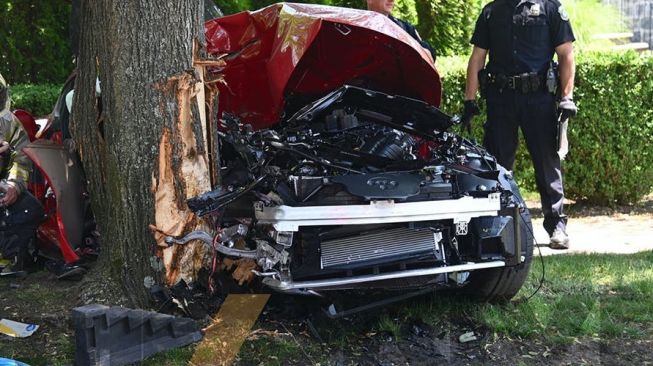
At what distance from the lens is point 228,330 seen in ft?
13.3

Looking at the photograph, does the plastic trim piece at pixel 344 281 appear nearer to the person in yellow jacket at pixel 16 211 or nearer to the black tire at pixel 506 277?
the black tire at pixel 506 277

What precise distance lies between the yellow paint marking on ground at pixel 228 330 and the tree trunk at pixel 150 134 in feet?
0.94

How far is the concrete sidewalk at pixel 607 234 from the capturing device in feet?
21.9

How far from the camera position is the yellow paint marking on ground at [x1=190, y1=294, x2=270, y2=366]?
12.5ft

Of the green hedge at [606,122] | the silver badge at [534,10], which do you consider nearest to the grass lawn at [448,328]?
the silver badge at [534,10]

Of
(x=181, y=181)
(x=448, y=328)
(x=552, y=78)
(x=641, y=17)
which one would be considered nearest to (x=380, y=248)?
(x=448, y=328)

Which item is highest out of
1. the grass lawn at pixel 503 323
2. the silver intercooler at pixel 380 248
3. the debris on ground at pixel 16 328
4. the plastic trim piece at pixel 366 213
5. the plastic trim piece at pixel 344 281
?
the plastic trim piece at pixel 366 213

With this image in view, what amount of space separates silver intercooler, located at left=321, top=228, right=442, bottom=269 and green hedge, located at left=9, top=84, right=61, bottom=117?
6173 mm

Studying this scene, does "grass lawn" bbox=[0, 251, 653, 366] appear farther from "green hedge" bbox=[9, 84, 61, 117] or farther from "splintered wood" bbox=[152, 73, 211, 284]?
"green hedge" bbox=[9, 84, 61, 117]

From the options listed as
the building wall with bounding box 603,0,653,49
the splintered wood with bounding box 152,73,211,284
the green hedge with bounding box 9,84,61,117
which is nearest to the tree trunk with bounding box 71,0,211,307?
the splintered wood with bounding box 152,73,211,284

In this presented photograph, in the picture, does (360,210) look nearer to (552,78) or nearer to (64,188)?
(64,188)

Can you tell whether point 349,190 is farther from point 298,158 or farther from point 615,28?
point 615,28

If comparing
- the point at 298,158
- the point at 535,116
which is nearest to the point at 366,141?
the point at 298,158

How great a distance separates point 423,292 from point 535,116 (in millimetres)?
2722
